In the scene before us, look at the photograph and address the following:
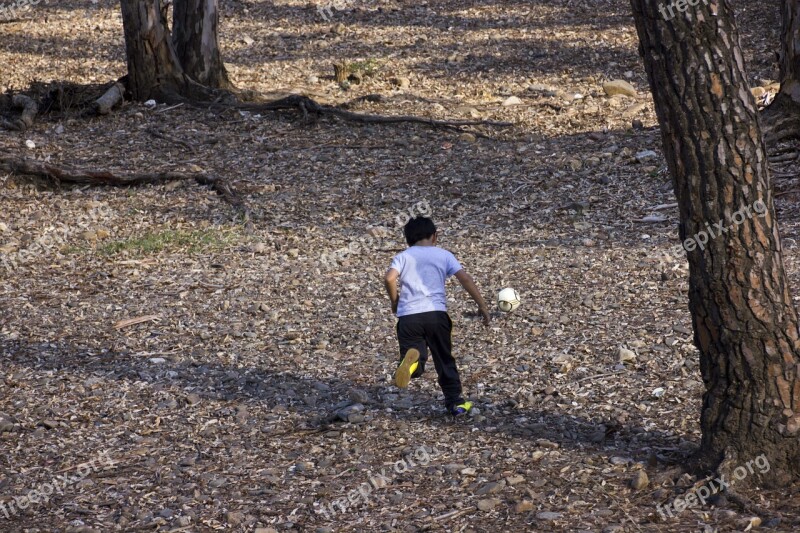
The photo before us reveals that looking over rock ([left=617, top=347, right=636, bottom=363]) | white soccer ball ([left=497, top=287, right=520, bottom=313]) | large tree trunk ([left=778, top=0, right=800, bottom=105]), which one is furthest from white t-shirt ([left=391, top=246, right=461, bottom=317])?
large tree trunk ([left=778, top=0, right=800, bottom=105])

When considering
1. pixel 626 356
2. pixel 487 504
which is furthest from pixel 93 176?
pixel 487 504

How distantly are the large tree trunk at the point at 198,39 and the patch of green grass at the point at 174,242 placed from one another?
14.4 ft

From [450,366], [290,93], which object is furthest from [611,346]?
[290,93]

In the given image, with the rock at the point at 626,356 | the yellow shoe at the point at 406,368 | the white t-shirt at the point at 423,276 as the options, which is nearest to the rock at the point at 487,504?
the yellow shoe at the point at 406,368

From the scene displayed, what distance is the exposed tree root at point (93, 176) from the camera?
997cm

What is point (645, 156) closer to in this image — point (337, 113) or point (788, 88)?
point (788, 88)

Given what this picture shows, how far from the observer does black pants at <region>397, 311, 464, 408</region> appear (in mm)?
5141

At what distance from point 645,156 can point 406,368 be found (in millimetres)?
5970

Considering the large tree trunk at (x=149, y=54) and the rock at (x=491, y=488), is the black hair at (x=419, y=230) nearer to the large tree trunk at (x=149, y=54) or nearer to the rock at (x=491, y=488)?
the rock at (x=491, y=488)

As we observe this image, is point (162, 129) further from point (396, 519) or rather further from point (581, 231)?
point (396, 519)

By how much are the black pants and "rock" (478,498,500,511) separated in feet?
3.20

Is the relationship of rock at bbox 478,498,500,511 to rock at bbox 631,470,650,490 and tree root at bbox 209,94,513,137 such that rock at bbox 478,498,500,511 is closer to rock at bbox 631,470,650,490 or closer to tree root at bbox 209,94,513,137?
Result: rock at bbox 631,470,650,490

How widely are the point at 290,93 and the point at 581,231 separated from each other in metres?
6.05

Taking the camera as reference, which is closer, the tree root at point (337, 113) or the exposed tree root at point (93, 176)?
the exposed tree root at point (93, 176)
